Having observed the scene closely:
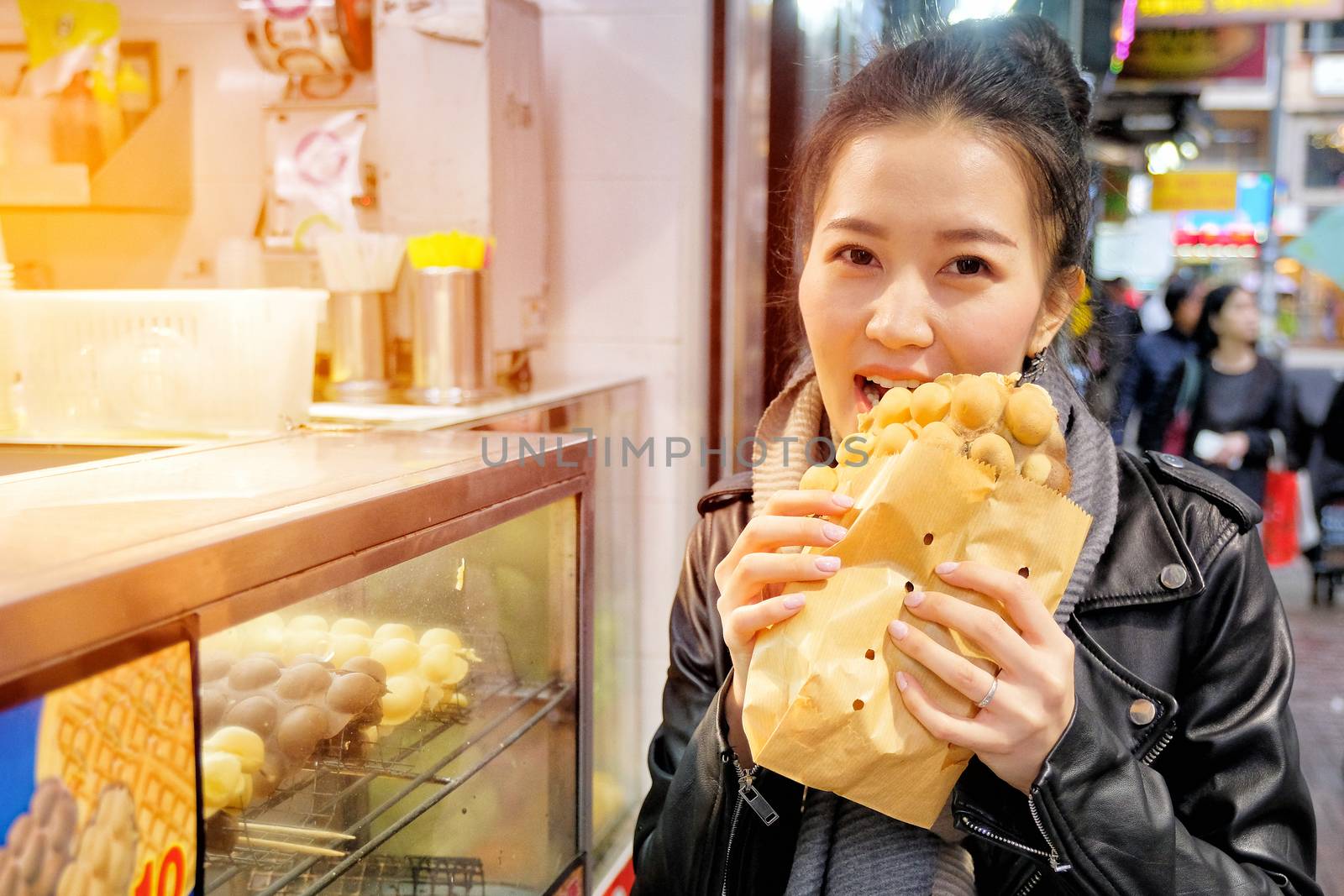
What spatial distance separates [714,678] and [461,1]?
1.69 metres

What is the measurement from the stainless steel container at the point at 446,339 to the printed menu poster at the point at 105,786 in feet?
4.60

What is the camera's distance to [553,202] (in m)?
2.98

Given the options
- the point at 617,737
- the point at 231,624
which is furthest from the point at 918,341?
the point at 617,737

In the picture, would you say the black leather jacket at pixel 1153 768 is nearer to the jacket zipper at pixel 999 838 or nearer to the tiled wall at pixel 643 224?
the jacket zipper at pixel 999 838

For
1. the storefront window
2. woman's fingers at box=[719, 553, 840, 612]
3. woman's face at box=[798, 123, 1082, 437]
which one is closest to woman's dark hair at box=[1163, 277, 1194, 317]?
woman's face at box=[798, 123, 1082, 437]

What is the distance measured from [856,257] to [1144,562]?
0.50m

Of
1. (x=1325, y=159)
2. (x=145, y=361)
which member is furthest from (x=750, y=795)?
(x=1325, y=159)

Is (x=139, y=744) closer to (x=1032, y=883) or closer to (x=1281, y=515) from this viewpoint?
(x=1032, y=883)

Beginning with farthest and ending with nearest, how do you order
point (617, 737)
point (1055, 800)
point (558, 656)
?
point (617, 737) < point (558, 656) < point (1055, 800)

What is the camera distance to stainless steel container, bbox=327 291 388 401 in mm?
2344

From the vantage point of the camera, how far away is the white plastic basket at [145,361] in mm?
1729

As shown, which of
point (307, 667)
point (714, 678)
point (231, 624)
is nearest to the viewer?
point (231, 624)

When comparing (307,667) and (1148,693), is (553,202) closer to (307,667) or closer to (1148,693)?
(307,667)

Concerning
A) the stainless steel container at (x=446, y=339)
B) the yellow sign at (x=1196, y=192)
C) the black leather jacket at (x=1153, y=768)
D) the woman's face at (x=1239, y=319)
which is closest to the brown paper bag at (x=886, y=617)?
the black leather jacket at (x=1153, y=768)
